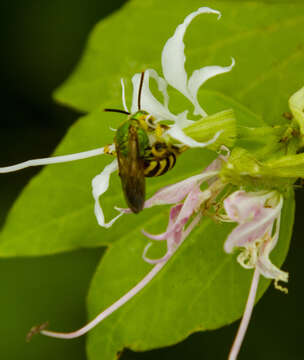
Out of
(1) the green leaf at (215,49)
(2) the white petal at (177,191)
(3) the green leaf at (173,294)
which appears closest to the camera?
(2) the white petal at (177,191)

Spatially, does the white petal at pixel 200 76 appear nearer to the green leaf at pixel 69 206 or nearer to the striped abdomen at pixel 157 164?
the striped abdomen at pixel 157 164

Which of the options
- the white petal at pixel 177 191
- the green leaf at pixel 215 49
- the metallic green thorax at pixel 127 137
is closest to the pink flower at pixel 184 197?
the white petal at pixel 177 191

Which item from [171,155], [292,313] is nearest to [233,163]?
[171,155]

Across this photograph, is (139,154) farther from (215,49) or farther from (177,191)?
(215,49)

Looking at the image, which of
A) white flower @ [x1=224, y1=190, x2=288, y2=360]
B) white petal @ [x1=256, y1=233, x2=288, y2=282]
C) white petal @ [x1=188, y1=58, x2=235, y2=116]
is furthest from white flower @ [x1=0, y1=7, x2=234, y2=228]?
white petal @ [x1=256, y1=233, x2=288, y2=282]

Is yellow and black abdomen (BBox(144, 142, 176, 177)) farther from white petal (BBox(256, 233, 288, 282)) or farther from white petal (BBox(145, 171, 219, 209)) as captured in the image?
white petal (BBox(256, 233, 288, 282))

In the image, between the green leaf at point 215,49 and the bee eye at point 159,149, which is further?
the green leaf at point 215,49

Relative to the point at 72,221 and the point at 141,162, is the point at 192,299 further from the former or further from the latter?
the point at 141,162
